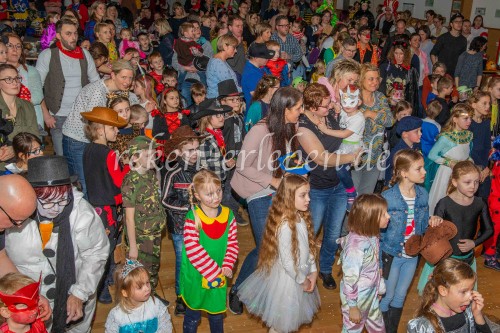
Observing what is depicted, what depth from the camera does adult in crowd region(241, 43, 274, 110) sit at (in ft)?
20.0

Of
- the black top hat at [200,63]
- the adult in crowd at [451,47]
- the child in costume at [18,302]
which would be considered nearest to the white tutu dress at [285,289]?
the child in costume at [18,302]

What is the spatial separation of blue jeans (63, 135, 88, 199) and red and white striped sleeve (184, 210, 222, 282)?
5.84ft

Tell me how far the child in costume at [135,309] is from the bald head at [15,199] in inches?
31.7

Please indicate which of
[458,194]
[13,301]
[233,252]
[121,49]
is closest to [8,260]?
[13,301]

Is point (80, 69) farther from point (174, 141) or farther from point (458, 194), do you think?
point (458, 194)

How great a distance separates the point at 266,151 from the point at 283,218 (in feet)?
1.96

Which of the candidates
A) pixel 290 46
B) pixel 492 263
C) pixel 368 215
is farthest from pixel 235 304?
pixel 290 46

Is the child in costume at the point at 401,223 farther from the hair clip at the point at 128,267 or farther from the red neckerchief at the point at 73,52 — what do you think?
the red neckerchief at the point at 73,52

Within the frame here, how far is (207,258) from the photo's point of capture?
3.55 m

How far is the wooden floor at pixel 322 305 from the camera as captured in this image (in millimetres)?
4234

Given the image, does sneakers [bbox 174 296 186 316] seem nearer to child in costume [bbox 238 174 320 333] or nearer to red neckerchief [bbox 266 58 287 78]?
child in costume [bbox 238 174 320 333]

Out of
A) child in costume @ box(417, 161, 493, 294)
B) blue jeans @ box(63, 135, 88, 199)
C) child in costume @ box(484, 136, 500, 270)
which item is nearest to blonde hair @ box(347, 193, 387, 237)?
child in costume @ box(417, 161, 493, 294)

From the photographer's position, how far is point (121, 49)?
815 cm

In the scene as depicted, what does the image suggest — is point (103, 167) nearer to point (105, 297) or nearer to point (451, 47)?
point (105, 297)
